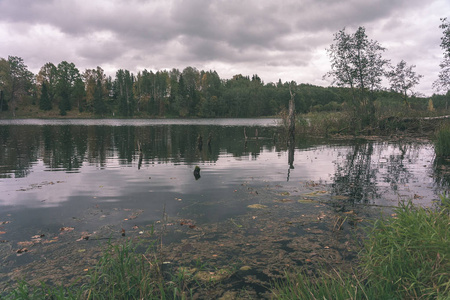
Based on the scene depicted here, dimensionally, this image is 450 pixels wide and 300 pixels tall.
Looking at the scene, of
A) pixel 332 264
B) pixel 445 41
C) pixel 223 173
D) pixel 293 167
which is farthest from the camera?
pixel 445 41

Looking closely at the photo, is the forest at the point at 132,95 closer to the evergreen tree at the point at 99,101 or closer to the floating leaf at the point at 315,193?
the evergreen tree at the point at 99,101

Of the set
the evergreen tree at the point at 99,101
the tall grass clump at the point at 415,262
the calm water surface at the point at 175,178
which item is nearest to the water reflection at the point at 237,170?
the calm water surface at the point at 175,178

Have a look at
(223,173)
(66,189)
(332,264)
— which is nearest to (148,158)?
(223,173)

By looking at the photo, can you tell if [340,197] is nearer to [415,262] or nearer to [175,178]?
[415,262]

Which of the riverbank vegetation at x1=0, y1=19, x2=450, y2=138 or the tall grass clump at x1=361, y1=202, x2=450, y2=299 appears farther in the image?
the riverbank vegetation at x1=0, y1=19, x2=450, y2=138

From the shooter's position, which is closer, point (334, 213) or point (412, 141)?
point (334, 213)

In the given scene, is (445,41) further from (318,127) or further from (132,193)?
(132,193)

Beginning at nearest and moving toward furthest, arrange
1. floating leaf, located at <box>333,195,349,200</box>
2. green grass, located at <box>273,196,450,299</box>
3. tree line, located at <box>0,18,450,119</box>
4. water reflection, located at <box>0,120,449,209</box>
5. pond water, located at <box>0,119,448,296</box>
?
green grass, located at <box>273,196,450,299</box> → pond water, located at <box>0,119,448,296</box> → floating leaf, located at <box>333,195,349,200</box> → water reflection, located at <box>0,120,449,209</box> → tree line, located at <box>0,18,450,119</box>

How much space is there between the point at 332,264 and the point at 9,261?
692 cm

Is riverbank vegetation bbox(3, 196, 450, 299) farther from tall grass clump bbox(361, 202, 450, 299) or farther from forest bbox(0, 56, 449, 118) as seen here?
forest bbox(0, 56, 449, 118)

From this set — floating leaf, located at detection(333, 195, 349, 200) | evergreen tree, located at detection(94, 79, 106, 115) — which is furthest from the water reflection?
evergreen tree, located at detection(94, 79, 106, 115)

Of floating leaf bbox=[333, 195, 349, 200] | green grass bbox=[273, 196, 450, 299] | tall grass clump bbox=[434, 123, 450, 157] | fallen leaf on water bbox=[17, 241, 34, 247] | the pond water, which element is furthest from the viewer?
tall grass clump bbox=[434, 123, 450, 157]

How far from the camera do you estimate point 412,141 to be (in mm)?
31188

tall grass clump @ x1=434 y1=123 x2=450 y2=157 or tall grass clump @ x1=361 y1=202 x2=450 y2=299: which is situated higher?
tall grass clump @ x1=434 y1=123 x2=450 y2=157
